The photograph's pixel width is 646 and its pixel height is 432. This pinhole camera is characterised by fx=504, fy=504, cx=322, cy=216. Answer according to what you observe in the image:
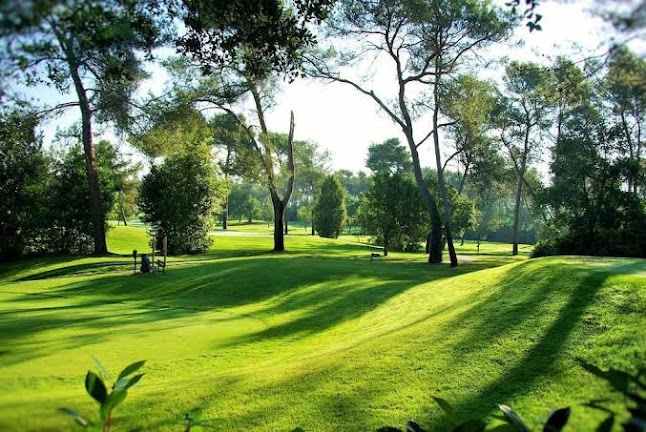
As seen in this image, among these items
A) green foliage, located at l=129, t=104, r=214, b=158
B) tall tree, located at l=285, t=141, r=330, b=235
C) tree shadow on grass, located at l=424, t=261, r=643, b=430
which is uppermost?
tall tree, located at l=285, t=141, r=330, b=235

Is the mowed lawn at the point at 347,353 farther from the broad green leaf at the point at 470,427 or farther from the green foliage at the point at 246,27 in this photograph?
the green foliage at the point at 246,27

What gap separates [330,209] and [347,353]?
50.5 metres

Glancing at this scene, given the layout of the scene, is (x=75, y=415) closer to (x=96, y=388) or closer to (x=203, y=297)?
(x=96, y=388)

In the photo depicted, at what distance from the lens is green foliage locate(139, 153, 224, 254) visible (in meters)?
31.1

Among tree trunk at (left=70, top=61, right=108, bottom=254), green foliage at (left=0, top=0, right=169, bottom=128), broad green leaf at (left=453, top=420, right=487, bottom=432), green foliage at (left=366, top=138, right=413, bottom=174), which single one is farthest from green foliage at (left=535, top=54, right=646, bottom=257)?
green foliage at (left=366, top=138, right=413, bottom=174)

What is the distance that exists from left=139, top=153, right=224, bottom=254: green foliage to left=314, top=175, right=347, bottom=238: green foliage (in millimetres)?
24030

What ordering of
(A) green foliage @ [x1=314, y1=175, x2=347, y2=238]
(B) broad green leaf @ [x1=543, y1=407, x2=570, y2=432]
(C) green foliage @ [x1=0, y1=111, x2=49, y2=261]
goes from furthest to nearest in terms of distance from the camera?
(A) green foliage @ [x1=314, y1=175, x2=347, y2=238] → (C) green foliage @ [x1=0, y1=111, x2=49, y2=261] → (B) broad green leaf @ [x1=543, y1=407, x2=570, y2=432]

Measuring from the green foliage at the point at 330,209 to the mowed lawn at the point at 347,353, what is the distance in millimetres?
41467

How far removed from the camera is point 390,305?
13266 millimetres

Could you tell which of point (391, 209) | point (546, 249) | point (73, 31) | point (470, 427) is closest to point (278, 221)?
point (391, 209)

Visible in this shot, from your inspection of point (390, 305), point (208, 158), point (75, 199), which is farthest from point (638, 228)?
point (75, 199)

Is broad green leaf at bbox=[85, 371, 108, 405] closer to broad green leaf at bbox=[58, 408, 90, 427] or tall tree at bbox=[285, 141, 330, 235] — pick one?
broad green leaf at bbox=[58, 408, 90, 427]

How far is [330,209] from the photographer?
2259 inches

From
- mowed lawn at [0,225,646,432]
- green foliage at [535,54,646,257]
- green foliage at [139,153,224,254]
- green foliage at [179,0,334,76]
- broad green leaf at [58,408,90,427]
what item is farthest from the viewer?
green foliage at [139,153,224,254]
